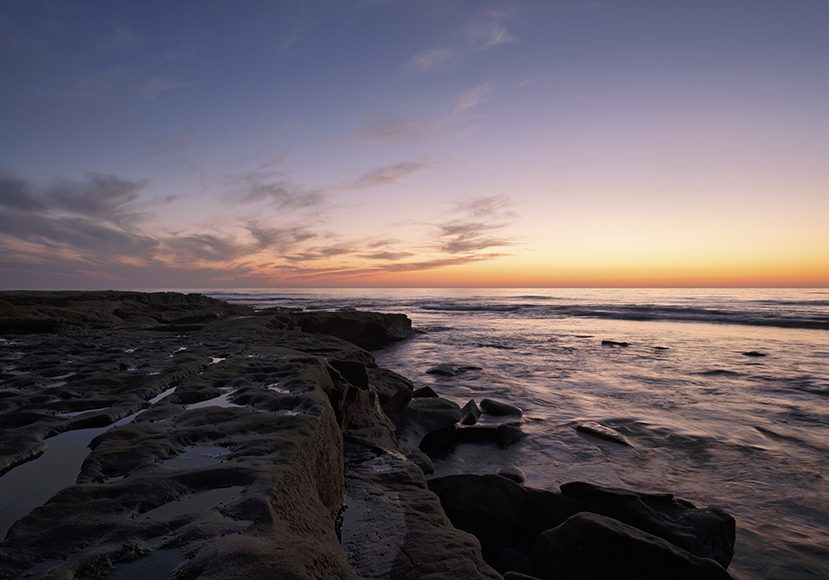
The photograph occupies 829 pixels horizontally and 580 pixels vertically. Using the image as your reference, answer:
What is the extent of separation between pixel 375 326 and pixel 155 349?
13320mm

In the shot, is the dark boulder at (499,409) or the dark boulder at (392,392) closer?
the dark boulder at (392,392)

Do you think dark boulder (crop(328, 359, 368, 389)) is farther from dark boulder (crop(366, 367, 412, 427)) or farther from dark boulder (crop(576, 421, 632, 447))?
dark boulder (crop(576, 421, 632, 447))

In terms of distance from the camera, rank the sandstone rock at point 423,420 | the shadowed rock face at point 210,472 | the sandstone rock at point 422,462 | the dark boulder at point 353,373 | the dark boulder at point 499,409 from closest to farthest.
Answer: the shadowed rock face at point 210,472 → the sandstone rock at point 422,462 → the dark boulder at point 353,373 → the sandstone rock at point 423,420 → the dark boulder at point 499,409

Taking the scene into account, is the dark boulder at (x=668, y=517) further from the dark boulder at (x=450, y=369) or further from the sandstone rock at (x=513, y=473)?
the dark boulder at (x=450, y=369)

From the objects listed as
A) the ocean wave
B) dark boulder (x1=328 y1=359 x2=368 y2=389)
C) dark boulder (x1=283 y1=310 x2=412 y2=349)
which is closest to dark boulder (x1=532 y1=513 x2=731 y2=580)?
dark boulder (x1=328 y1=359 x2=368 y2=389)

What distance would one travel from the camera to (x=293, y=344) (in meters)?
9.12

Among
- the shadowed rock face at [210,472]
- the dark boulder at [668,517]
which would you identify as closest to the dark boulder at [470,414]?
the shadowed rock face at [210,472]

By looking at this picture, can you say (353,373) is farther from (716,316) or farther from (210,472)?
(716,316)

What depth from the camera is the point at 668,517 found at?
4160 millimetres

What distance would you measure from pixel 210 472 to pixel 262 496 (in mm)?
499

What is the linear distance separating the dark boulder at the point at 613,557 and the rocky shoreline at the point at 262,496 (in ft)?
0.04

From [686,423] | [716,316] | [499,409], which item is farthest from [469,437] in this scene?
[716,316]

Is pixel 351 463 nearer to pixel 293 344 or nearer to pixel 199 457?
pixel 199 457

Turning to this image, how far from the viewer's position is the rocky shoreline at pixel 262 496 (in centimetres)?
182
